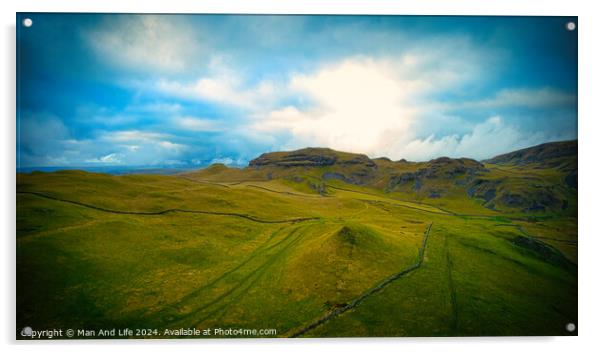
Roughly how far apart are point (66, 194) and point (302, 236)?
19668 mm

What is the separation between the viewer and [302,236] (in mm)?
23422

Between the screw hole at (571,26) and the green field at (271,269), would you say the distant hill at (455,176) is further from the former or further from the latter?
the screw hole at (571,26)

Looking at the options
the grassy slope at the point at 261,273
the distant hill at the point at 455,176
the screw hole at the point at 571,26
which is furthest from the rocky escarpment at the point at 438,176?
the screw hole at the point at 571,26

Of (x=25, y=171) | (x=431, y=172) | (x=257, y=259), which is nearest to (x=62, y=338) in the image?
(x=25, y=171)

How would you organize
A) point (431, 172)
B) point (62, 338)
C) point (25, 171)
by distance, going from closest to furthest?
point (62, 338) → point (25, 171) → point (431, 172)

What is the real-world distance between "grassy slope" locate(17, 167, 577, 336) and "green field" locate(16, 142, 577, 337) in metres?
0.08

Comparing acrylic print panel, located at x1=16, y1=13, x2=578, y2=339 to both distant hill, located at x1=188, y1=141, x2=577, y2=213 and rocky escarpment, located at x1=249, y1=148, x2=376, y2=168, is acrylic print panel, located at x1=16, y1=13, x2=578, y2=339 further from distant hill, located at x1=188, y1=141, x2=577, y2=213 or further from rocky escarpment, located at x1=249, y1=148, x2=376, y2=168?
rocky escarpment, located at x1=249, y1=148, x2=376, y2=168

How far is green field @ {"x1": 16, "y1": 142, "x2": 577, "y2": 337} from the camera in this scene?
13812mm

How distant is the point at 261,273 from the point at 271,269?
2.43 ft

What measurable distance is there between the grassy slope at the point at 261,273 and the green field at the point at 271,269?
3.0 inches

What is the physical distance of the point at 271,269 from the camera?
17.8m

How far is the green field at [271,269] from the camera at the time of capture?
13.8 meters

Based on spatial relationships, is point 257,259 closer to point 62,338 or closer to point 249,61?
point 62,338

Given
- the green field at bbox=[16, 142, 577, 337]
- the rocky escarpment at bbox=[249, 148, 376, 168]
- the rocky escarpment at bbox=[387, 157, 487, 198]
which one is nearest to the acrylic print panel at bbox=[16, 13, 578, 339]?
the green field at bbox=[16, 142, 577, 337]
